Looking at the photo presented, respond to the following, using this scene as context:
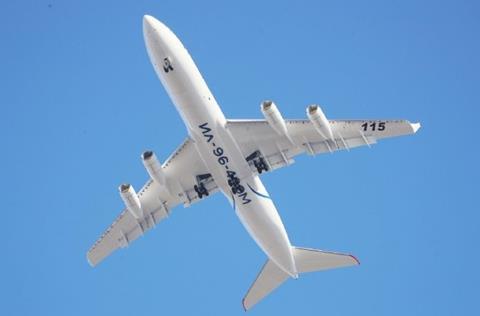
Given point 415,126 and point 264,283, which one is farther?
point 264,283

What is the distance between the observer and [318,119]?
1710 inches

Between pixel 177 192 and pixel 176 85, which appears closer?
pixel 176 85

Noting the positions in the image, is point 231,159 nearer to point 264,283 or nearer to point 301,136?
point 301,136

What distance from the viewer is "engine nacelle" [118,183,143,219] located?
4656cm

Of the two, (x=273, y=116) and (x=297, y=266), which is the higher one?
(x=273, y=116)

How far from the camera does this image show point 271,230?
1801 inches

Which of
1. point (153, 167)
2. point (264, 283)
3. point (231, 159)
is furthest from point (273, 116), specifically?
point (264, 283)

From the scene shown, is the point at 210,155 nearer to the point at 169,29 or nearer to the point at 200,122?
the point at 200,122

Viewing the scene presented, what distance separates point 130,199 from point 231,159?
6.41m

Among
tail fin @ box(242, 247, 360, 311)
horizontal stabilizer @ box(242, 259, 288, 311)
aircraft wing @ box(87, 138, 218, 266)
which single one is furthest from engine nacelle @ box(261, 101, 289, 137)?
horizontal stabilizer @ box(242, 259, 288, 311)

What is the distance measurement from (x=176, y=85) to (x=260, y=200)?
8023mm

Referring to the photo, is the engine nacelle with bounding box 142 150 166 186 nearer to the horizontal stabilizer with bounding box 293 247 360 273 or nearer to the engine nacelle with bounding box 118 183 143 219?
the engine nacelle with bounding box 118 183 143 219

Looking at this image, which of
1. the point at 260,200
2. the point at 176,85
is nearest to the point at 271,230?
the point at 260,200

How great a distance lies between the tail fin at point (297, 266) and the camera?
48.2m
